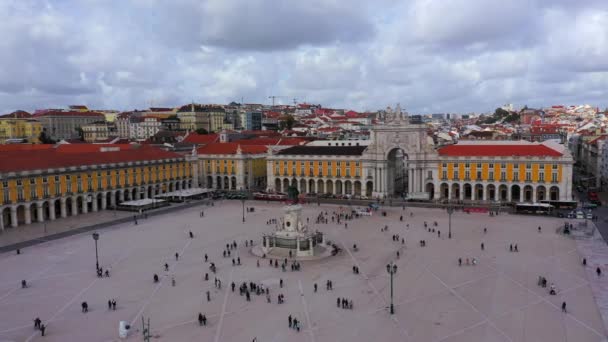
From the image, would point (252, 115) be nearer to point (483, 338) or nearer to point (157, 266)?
point (157, 266)

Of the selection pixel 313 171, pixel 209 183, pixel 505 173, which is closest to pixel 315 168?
pixel 313 171

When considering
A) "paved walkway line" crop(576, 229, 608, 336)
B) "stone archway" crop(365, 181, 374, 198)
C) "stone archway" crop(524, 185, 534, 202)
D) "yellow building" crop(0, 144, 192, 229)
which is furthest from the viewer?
"stone archway" crop(365, 181, 374, 198)

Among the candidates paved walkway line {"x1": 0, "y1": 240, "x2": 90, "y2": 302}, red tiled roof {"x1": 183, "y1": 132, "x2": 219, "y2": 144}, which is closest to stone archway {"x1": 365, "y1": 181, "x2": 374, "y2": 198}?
red tiled roof {"x1": 183, "y1": 132, "x2": 219, "y2": 144}

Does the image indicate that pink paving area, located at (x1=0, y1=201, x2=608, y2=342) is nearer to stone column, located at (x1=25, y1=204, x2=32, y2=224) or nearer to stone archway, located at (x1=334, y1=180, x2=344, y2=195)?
stone column, located at (x1=25, y1=204, x2=32, y2=224)

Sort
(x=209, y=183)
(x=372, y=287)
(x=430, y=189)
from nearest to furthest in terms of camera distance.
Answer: (x=372, y=287)
(x=430, y=189)
(x=209, y=183)

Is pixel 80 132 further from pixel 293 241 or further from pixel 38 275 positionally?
pixel 293 241
